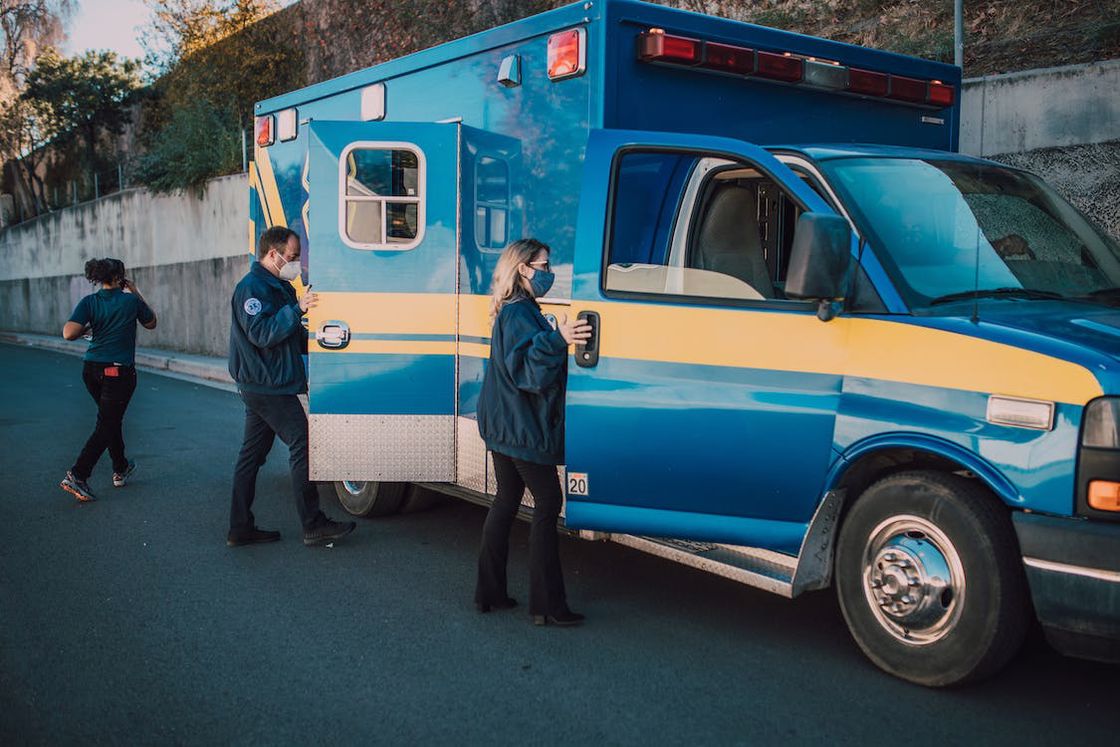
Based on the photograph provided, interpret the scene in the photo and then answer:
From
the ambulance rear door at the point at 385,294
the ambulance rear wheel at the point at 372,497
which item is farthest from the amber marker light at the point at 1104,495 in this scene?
the ambulance rear wheel at the point at 372,497

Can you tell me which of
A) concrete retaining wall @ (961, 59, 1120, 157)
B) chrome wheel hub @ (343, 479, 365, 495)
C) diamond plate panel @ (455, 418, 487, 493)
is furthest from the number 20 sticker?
concrete retaining wall @ (961, 59, 1120, 157)

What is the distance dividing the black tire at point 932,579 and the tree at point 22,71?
111ft

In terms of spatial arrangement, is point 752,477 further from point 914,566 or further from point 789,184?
point 789,184

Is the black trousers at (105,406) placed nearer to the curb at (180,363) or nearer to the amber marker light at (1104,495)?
the amber marker light at (1104,495)

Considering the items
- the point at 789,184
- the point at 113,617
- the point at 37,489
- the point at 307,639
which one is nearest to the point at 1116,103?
the point at 789,184

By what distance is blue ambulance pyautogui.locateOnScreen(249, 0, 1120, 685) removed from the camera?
13.8 feet

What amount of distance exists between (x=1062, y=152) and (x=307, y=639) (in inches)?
307

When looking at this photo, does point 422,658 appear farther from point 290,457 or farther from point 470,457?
point 290,457

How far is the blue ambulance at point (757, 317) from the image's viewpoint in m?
4.21

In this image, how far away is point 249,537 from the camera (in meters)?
7.06

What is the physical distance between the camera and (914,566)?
4426 mm

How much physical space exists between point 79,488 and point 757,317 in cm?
575

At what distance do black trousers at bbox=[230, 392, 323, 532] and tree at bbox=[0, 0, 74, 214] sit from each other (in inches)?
1194

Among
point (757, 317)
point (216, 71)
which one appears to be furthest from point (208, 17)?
point (757, 317)
